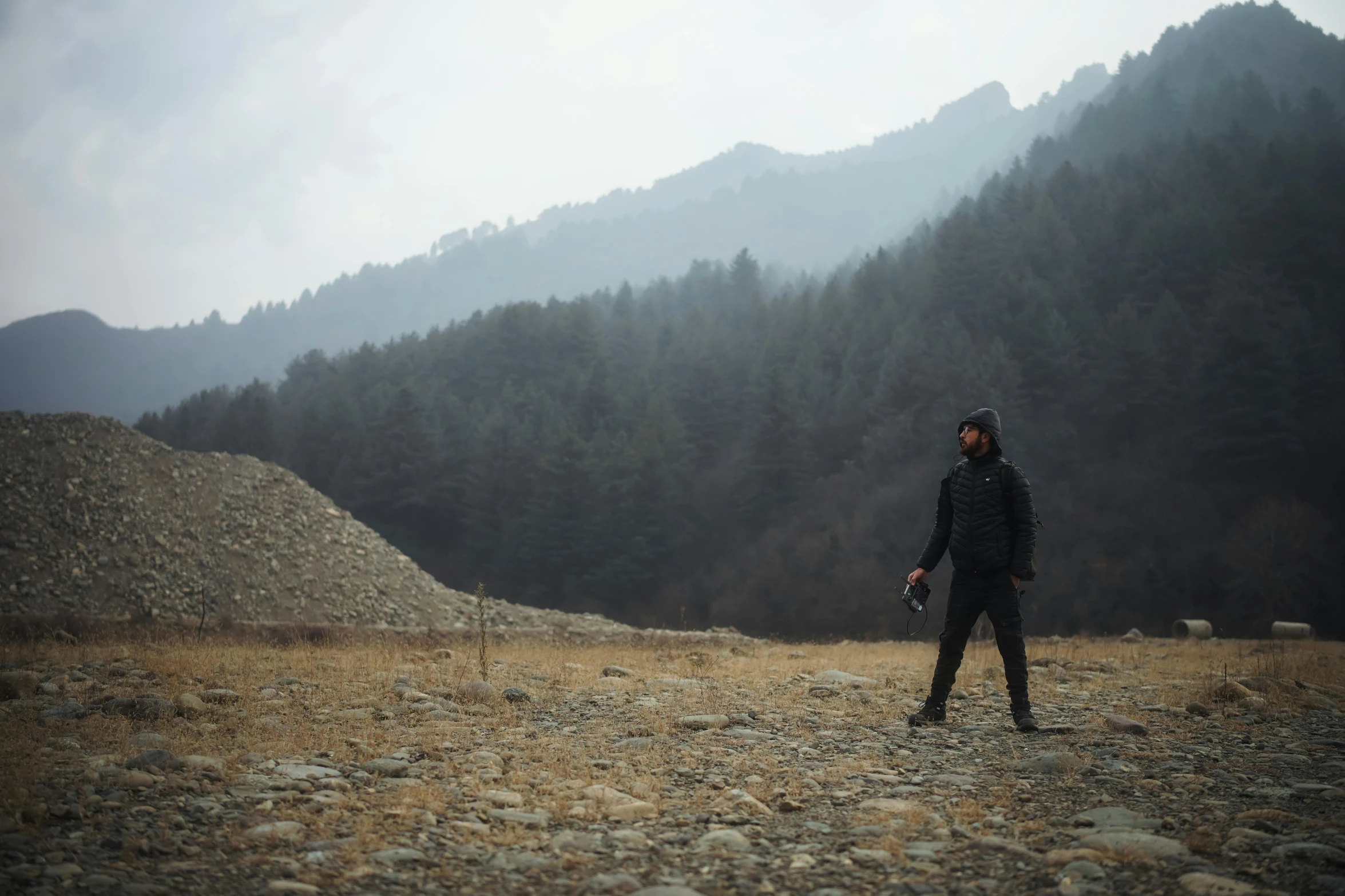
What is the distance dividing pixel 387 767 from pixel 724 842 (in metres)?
2.08

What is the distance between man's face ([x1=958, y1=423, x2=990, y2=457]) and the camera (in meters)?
5.79

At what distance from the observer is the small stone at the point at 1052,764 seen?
411cm

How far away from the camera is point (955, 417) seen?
129 feet

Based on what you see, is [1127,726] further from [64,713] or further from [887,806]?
[64,713]

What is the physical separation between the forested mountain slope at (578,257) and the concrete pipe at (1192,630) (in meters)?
121

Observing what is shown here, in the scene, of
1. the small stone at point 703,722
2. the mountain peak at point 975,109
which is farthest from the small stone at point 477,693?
the mountain peak at point 975,109

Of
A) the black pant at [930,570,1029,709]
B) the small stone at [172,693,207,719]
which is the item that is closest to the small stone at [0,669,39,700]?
the small stone at [172,693,207,719]

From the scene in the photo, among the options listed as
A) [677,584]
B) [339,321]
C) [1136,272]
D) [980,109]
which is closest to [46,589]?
[677,584]

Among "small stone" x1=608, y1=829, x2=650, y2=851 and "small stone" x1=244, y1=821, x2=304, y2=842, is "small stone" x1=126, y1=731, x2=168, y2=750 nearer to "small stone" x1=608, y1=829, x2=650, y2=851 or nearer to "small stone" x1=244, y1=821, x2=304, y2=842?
"small stone" x1=244, y1=821, x2=304, y2=842

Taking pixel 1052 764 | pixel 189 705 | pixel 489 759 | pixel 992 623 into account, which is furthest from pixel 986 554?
pixel 189 705

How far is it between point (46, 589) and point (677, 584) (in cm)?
3352

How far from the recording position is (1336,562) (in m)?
30.0

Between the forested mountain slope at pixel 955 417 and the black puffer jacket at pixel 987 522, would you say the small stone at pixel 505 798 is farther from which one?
the forested mountain slope at pixel 955 417

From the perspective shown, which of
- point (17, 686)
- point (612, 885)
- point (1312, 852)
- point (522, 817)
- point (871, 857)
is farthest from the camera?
point (17, 686)
